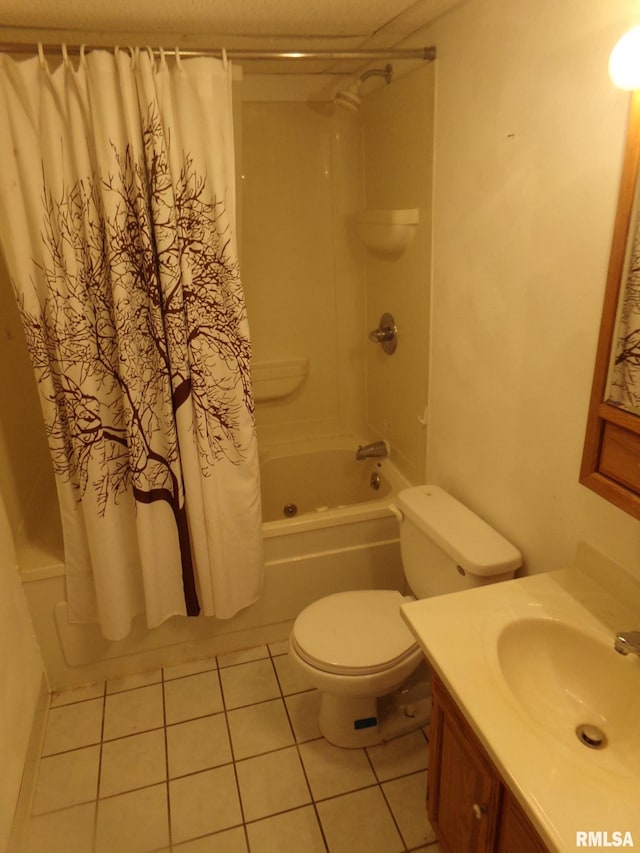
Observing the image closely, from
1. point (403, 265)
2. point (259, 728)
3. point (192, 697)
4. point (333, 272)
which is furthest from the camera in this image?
point (333, 272)

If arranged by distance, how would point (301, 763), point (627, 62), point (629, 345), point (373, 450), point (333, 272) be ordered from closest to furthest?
point (627, 62) → point (629, 345) → point (301, 763) → point (373, 450) → point (333, 272)

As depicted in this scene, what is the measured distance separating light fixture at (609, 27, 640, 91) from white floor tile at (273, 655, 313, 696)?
6.30 ft

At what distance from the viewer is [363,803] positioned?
166cm

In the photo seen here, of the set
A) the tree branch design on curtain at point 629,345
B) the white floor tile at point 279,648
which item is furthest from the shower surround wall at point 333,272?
the tree branch design on curtain at point 629,345

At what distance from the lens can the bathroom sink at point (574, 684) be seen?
42.0 inches

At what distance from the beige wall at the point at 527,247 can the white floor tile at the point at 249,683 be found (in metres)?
1.01

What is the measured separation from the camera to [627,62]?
969 mm

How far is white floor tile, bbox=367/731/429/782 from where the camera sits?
1751 millimetres

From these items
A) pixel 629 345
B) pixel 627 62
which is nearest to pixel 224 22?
pixel 627 62

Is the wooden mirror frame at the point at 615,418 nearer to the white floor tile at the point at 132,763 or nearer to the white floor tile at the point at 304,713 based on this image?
the white floor tile at the point at 304,713

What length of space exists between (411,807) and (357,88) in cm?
259

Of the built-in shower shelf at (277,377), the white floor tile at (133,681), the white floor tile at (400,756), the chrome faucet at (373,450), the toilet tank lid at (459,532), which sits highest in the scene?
the built-in shower shelf at (277,377)

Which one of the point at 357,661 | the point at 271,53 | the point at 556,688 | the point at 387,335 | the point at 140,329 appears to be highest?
the point at 271,53

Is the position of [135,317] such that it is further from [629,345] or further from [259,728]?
[259,728]
